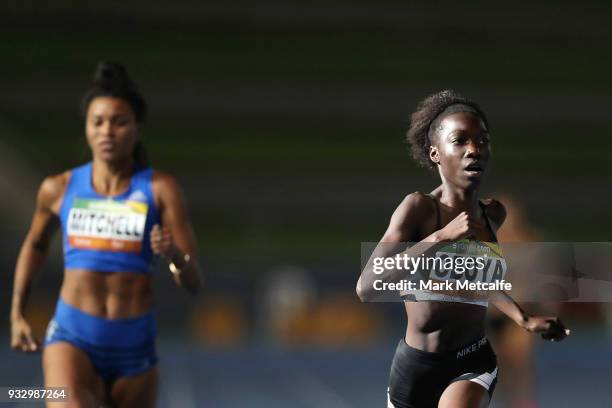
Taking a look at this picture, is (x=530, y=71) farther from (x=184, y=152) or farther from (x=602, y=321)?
(x=184, y=152)

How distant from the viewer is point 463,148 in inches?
113

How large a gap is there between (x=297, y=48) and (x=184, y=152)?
3.52 metres

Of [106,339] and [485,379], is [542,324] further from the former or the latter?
[106,339]

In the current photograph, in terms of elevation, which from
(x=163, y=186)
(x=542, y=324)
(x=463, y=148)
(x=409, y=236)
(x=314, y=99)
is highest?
(x=314, y=99)

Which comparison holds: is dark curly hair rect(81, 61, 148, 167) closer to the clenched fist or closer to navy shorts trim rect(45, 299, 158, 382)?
navy shorts trim rect(45, 299, 158, 382)

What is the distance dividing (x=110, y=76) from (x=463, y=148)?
74.9 inches

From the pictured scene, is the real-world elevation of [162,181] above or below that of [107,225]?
above

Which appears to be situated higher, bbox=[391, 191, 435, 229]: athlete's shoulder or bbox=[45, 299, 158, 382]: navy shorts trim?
bbox=[391, 191, 435, 229]: athlete's shoulder

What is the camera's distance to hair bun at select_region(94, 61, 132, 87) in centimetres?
405

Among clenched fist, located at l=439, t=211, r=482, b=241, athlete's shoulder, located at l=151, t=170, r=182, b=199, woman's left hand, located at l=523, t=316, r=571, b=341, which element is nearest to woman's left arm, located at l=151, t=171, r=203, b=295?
athlete's shoulder, located at l=151, t=170, r=182, b=199

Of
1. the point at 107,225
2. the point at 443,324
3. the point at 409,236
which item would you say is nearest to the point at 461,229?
the point at 409,236

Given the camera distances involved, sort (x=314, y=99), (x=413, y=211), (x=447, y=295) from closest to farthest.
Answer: (x=413, y=211)
(x=447, y=295)
(x=314, y=99)

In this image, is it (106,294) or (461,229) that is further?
(106,294)

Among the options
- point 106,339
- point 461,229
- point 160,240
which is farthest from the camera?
point 106,339
